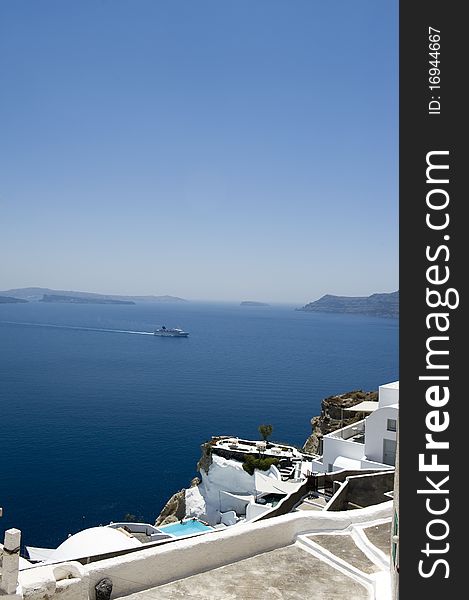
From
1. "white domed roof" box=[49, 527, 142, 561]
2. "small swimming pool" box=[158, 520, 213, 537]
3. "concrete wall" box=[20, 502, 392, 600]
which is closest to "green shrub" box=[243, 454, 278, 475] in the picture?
"small swimming pool" box=[158, 520, 213, 537]

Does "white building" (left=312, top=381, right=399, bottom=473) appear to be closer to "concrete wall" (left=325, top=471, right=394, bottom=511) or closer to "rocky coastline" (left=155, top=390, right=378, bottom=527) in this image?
"concrete wall" (left=325, top=471, right=394, bottom=511)

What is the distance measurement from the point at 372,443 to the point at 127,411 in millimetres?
65610

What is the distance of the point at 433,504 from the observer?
17.7 feet

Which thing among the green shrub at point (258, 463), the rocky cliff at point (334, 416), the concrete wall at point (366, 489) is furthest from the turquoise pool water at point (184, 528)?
the rocky cliff at point (334, 416)

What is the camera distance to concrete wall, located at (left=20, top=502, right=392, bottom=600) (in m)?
7.93

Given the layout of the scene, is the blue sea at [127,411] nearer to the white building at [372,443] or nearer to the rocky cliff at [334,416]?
the rocky cliff at [334,416]

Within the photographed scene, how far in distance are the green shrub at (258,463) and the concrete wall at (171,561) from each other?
31.0 meters

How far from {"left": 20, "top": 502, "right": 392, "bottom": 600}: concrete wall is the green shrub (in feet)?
102

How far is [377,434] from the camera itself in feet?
91.1

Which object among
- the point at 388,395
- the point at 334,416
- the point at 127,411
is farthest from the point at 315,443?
the point at 127,411

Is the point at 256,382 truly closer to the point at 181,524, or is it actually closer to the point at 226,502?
the point at 226,502

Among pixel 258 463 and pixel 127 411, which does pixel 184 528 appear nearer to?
pixel 258 463

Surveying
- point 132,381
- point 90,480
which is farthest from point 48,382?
point 90,480

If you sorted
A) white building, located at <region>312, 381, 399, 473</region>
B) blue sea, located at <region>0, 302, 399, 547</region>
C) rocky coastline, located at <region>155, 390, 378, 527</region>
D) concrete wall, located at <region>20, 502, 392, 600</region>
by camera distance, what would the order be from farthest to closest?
1. blue sea, located at <region>0, 302, 399, 547</region>
2. rocky coastline, located at <region>155, 390, 378, 527</region>
3. white building, located at <region>312, 381, 399, 473</region>
4. concrete wall, located at <region>20, 502, 392, 600</region>
